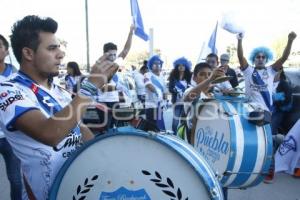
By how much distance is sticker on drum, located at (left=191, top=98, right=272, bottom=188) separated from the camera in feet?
10.1

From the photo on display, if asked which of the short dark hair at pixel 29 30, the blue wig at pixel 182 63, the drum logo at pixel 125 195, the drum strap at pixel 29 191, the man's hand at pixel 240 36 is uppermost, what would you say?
the short dark hair at pixel 29 30

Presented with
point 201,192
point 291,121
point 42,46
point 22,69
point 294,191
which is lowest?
point 294,191

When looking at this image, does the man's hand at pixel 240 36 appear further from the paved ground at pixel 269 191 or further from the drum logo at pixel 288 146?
the paved ground at pixel 269 191

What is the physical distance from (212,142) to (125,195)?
1.86 meters

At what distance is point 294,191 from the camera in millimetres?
4691

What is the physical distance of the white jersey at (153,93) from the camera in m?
7.39

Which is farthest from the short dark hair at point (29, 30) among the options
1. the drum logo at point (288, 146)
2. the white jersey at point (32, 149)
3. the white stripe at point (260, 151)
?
the drum logo at point (288, 146)

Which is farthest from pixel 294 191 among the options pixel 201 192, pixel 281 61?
pixel 201 192

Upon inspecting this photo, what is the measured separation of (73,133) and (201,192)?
698 mm

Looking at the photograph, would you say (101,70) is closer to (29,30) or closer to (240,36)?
(29,30)

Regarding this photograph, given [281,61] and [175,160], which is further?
[281,61]

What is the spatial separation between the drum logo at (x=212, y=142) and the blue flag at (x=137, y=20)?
2.32 meters

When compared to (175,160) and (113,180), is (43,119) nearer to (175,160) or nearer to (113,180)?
(113,180)

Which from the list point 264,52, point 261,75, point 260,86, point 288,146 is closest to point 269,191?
point 288,146
